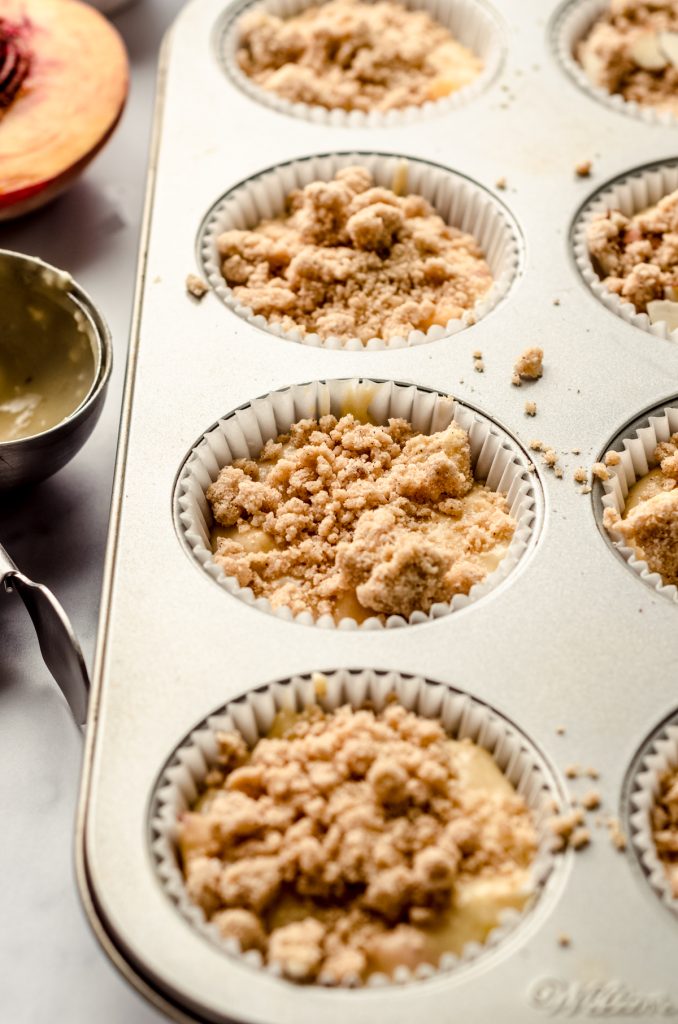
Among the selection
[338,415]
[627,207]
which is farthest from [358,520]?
[627,207]

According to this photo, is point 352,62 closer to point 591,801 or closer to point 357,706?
point 357,706

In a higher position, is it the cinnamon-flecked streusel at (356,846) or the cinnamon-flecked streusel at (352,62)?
the cinnamon-flecked streusel at (352,62)

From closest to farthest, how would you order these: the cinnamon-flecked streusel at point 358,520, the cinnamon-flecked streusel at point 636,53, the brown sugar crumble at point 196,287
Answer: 1. the cinnamon-flecked streusel at point 358,520
2. the brown sugar crumble at point 196,287
3. the cinnamon-flecked streusel at point 636,53

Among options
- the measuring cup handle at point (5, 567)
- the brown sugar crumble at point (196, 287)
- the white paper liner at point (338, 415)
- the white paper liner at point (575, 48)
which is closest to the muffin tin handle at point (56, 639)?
the measuring cup handle at point (5, 567)

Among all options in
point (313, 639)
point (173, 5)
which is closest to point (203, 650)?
point (313, 639)

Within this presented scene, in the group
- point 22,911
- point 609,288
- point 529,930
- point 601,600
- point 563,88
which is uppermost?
point 563,88

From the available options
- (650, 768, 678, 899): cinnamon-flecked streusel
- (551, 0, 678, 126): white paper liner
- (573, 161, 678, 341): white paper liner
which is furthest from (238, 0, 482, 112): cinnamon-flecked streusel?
(650, 768, 678, 899): cinnamon-flecked streusel

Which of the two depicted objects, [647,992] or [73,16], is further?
[73,16]

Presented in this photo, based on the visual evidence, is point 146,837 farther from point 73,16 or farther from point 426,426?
point 73,16

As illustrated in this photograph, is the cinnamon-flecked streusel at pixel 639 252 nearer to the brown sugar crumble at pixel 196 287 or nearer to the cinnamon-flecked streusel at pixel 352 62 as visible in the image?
the cinnamon-flecked streusel at pixel 352 62
